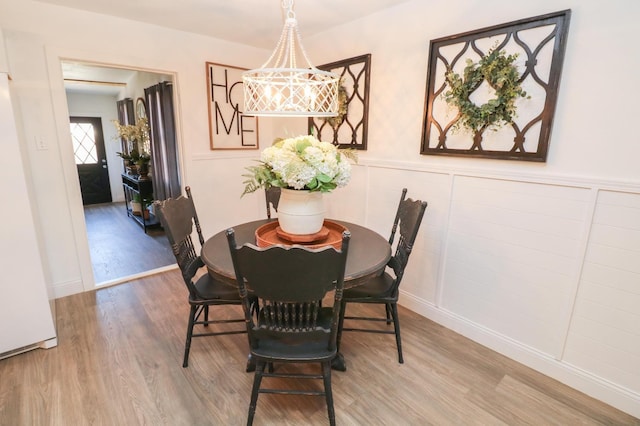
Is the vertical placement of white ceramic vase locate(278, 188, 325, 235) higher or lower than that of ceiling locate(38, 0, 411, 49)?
lower

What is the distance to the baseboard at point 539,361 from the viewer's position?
5.62 ft

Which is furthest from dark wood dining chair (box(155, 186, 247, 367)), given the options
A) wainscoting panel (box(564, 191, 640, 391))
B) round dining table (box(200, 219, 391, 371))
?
wainscoting panel (box(564, 191, 640, 391))

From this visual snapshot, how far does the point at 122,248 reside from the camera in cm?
399

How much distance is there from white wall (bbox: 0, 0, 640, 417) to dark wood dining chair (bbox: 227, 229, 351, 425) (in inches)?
50.5

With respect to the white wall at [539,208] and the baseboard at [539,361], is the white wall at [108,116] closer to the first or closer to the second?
the white wall at [539,208]

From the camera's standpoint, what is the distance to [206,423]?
160 cm

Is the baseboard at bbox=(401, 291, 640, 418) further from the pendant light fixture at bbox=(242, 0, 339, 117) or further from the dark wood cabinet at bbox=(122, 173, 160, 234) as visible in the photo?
the dark wood cabinet at bbox=(122, 173, 160, 234)

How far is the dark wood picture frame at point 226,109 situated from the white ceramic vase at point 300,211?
1.86 m

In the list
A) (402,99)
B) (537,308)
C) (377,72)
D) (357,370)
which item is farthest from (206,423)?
(377,72)

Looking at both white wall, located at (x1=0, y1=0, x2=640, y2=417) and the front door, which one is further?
the front door

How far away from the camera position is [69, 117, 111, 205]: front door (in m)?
6.38

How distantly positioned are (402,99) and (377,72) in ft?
1.16

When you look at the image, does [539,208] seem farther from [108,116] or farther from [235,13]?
[108,116]

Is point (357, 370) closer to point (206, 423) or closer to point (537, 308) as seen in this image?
point (206, 423)
